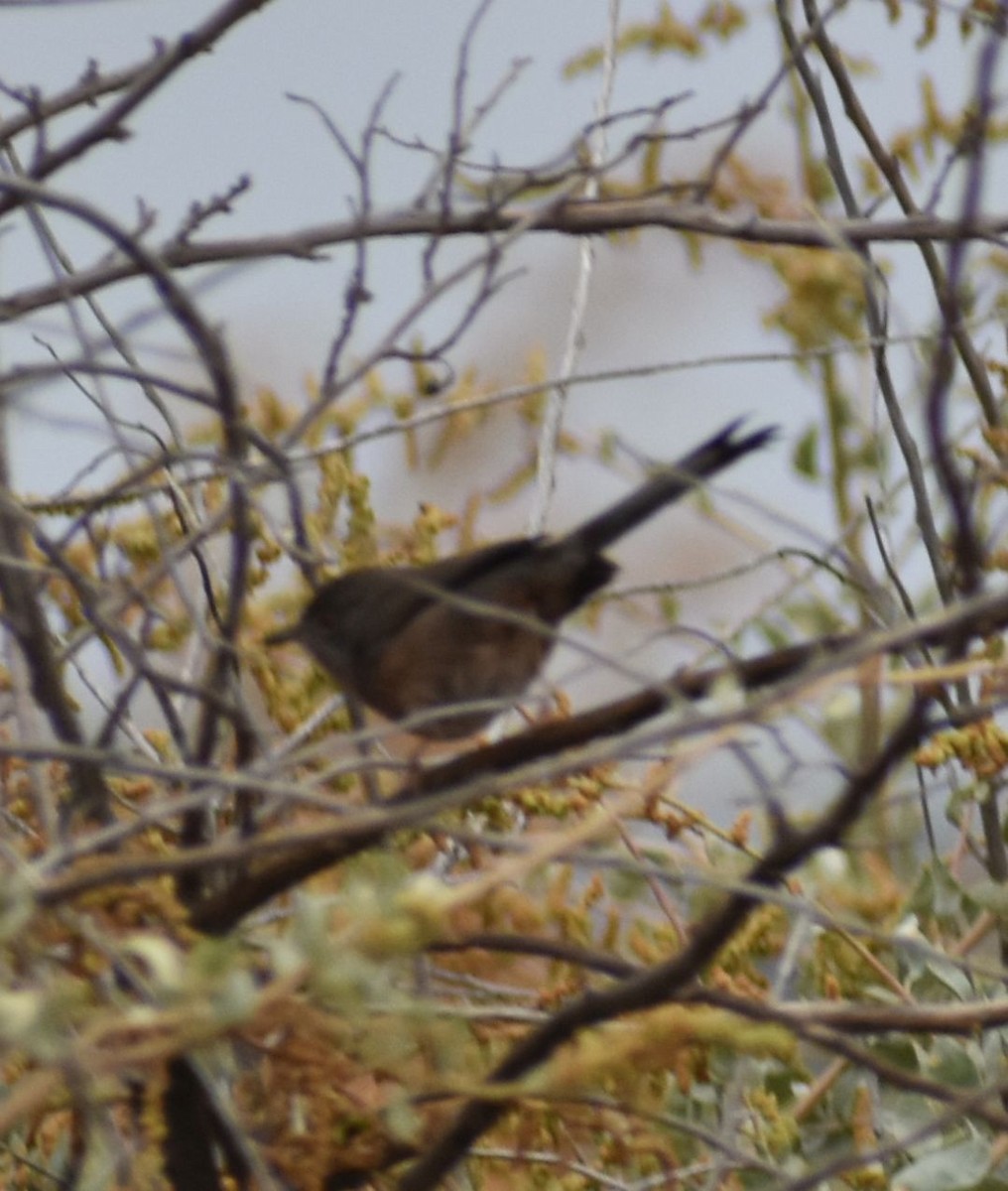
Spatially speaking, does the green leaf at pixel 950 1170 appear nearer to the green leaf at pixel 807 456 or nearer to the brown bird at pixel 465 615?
the brown bird at pixel 465 615

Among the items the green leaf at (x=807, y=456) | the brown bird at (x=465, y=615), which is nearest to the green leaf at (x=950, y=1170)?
the brown bird at (x=465, y=615)

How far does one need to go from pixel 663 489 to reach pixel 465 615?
2.08 feet

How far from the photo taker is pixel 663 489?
2.49 meters

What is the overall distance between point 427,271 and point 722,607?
303 cm

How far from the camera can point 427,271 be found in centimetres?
204

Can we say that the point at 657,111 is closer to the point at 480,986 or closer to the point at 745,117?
the point at 745,117

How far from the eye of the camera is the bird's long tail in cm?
220

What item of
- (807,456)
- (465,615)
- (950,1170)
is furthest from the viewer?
(807,456)

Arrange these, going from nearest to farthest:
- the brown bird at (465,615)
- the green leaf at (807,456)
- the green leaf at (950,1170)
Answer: the green leaf at (950,1170) → the brown bird at (465,615) → the green leaf at (807,456)

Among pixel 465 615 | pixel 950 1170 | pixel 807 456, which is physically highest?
pixel 807 456

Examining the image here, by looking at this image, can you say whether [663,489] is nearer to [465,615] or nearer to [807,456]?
[465,615]

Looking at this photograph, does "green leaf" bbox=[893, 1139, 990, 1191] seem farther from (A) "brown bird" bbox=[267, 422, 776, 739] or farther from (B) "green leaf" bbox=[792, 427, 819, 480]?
(B) "green leaf" bbox=[792, 427, 819, 480]

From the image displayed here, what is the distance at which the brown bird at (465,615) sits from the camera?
2527mm

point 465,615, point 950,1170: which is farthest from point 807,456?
point 950,1170
